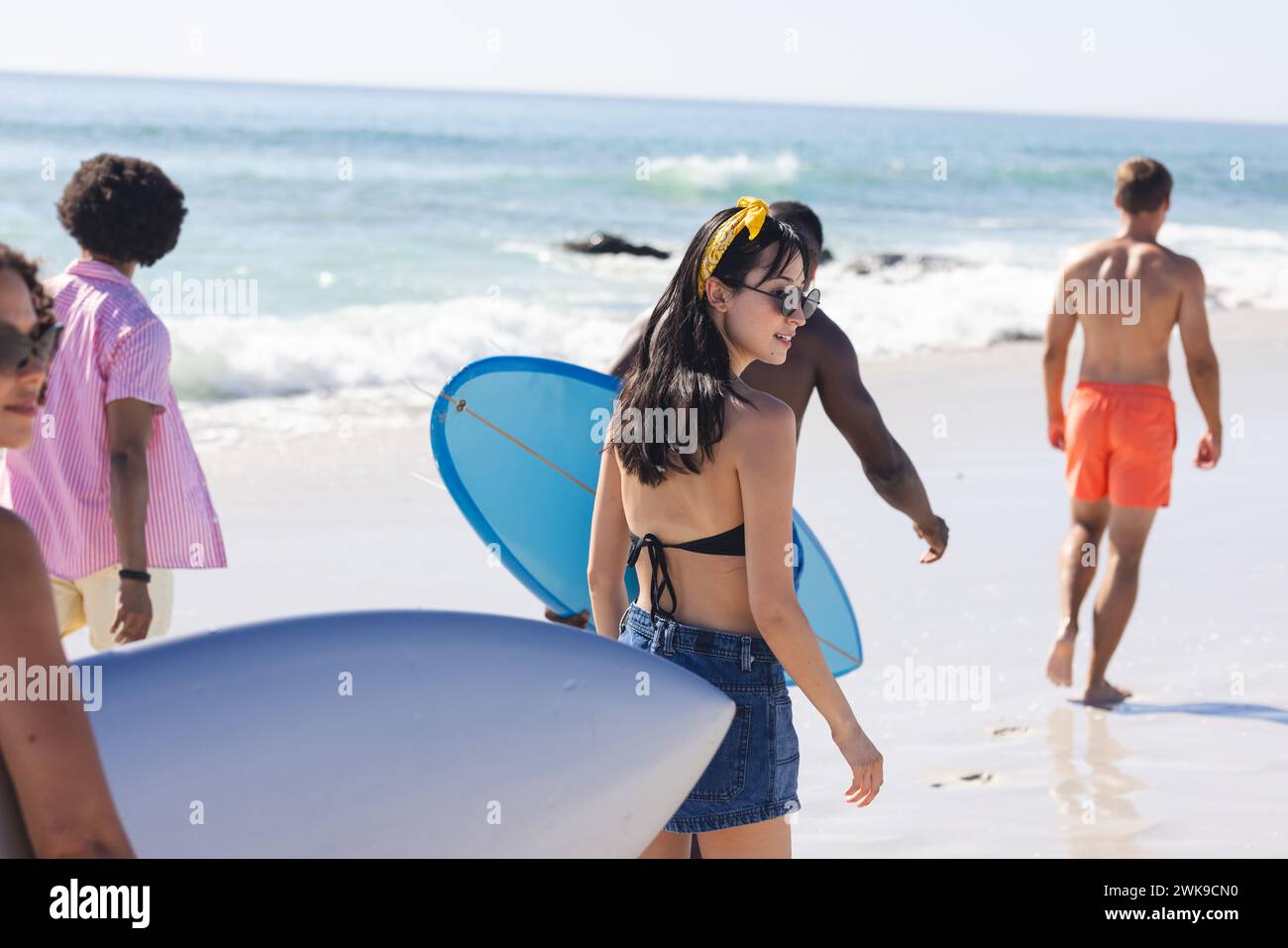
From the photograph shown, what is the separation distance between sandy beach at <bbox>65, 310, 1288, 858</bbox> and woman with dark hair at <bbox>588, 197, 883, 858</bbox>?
1.24 m

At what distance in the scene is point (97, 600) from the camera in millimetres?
3324

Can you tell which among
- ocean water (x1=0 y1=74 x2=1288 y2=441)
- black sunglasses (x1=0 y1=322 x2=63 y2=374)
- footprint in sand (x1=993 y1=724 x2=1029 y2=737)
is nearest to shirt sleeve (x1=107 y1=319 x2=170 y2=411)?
ocean water (x1=0 y1=74 x2=1288 y2=441)

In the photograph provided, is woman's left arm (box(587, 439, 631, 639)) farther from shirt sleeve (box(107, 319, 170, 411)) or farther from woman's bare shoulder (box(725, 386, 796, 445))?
shirt sleeve (box(107, 319, 170, 411))

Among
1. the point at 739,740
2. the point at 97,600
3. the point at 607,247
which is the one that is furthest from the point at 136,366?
the point at 607,247

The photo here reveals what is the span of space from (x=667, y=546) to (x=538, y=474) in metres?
1.29

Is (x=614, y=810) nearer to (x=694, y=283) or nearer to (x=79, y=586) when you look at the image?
(x=694, y=283)

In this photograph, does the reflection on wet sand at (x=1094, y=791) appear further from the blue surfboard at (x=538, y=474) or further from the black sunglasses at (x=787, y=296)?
the black sunglasses at (x=787, y=296)

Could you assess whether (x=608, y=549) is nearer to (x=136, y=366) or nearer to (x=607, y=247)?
(x=136, y=366)

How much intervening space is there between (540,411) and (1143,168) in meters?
2.61

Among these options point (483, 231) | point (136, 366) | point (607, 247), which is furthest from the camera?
point (483, 231)

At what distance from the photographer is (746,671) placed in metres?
2.55

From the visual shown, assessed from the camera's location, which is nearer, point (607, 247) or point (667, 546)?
point (667, 546)
